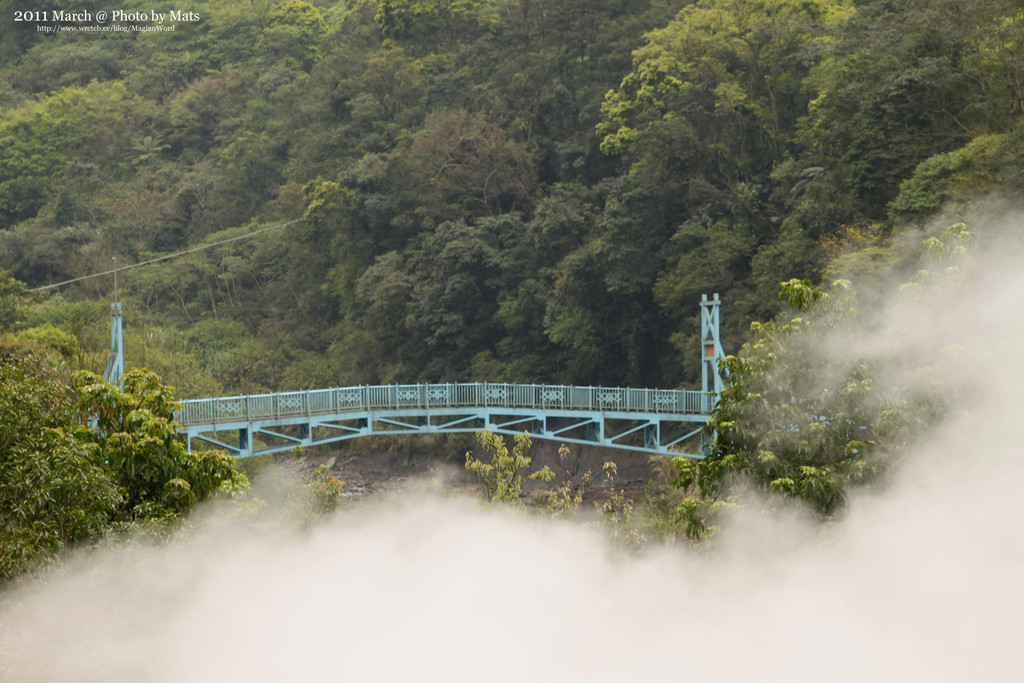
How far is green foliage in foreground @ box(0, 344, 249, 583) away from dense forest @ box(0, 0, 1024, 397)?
48.3 ft

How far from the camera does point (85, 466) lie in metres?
9.36

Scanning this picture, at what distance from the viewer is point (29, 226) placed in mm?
46906

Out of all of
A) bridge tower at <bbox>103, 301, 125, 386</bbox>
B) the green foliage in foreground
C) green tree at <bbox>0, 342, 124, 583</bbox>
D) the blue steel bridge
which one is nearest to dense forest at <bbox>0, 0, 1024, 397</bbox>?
the blue steel bridge

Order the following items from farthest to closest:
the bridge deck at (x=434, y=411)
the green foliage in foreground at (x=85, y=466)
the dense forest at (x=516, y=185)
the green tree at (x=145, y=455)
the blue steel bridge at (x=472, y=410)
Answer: the dense forest at (x=516, y=185), the bridge deck at (x=434, y=411), the blue steel bridge at (x=472, y=410), the green tree at (x=145, y=455), the green foliage in foreground at (x=85, y=466)

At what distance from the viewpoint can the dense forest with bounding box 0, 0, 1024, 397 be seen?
80.4ft

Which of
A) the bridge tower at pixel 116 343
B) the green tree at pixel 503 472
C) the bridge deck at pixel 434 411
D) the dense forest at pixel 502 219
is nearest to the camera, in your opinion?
the dense forest at pixel 502 219

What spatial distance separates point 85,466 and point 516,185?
26.6 meters

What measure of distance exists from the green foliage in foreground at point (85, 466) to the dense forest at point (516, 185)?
14.7 metres

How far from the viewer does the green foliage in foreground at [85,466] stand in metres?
9.02

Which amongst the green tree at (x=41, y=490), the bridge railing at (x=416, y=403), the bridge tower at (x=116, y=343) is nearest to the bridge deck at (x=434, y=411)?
the bridge railing at (x=416, y=403)

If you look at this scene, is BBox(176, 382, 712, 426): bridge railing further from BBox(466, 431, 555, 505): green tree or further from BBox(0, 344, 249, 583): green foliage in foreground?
BBox(0, 344, 249, 583): green foliage in foreground

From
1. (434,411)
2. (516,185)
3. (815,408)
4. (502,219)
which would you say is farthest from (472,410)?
(815,408)

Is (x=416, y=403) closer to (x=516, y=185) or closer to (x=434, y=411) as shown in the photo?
(x=434, y=411)

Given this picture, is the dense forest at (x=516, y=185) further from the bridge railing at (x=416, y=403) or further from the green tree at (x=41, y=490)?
the green tree at (x=41, y=490)
